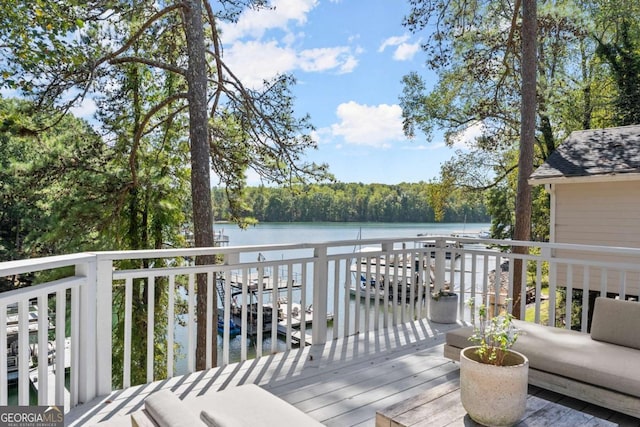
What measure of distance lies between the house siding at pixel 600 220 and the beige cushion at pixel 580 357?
4.42 meters

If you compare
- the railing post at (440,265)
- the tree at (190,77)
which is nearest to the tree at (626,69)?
the tree at (190,77)

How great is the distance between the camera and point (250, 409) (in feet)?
5.79

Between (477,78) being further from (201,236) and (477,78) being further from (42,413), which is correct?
(42,413)

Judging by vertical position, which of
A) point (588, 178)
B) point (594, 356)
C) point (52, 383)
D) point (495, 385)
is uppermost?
point (588, 178)

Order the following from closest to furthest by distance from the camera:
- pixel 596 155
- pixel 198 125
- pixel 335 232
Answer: pixel 198 125 → pixel 596 155 → pixel 335 232

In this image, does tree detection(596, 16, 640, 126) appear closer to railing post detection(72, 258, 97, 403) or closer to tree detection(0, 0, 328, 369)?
tree detection(0, 0, 328, 369)

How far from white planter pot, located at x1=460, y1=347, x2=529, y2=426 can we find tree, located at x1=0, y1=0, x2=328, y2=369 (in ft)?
15.1

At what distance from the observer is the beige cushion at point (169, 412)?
4.48 feet

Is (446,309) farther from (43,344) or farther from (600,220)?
(600,220)

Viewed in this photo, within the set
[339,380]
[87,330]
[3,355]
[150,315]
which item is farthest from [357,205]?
[3,355]

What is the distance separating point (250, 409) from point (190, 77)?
16.8 feet

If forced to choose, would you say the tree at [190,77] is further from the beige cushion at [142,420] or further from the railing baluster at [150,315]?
the beige cushion at [142,420]

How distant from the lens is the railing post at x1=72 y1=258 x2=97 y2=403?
2539 millimetres
